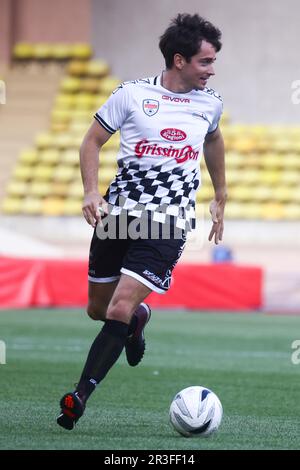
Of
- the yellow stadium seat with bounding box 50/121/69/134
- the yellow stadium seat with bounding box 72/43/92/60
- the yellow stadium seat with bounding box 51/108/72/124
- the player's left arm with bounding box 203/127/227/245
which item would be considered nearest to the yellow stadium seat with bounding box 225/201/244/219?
the yellow stadium seat with bounding box 50/121/69/134

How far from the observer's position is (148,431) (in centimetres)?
607

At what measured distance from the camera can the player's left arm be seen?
22.5 feet

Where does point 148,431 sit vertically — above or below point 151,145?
below

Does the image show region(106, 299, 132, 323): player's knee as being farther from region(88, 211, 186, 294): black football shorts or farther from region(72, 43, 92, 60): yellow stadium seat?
region(72, 43, 92, 60): yellow stadium seat

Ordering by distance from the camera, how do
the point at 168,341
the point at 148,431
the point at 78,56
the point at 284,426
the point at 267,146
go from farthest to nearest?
1. the point at 78,56
2. the point at 267,146
3. the point at 168,341
4. the point at 284,426
5. the point at 148,431

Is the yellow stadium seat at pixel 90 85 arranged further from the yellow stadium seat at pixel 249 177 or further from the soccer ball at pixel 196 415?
the soccer ball at pixel 196 415

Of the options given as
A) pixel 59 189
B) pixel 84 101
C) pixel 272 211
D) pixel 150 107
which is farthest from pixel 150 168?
pixel 84 101

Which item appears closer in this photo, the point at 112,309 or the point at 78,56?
the point at 112,309

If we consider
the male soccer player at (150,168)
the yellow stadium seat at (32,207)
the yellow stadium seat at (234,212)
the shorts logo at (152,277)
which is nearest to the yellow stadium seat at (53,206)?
the yellow stadium seat at (32,207)

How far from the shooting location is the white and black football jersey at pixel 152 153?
6.36 meters

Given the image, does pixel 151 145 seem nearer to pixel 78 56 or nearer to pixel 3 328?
pixel 3 328

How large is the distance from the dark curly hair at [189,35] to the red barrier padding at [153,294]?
36.1 ft
